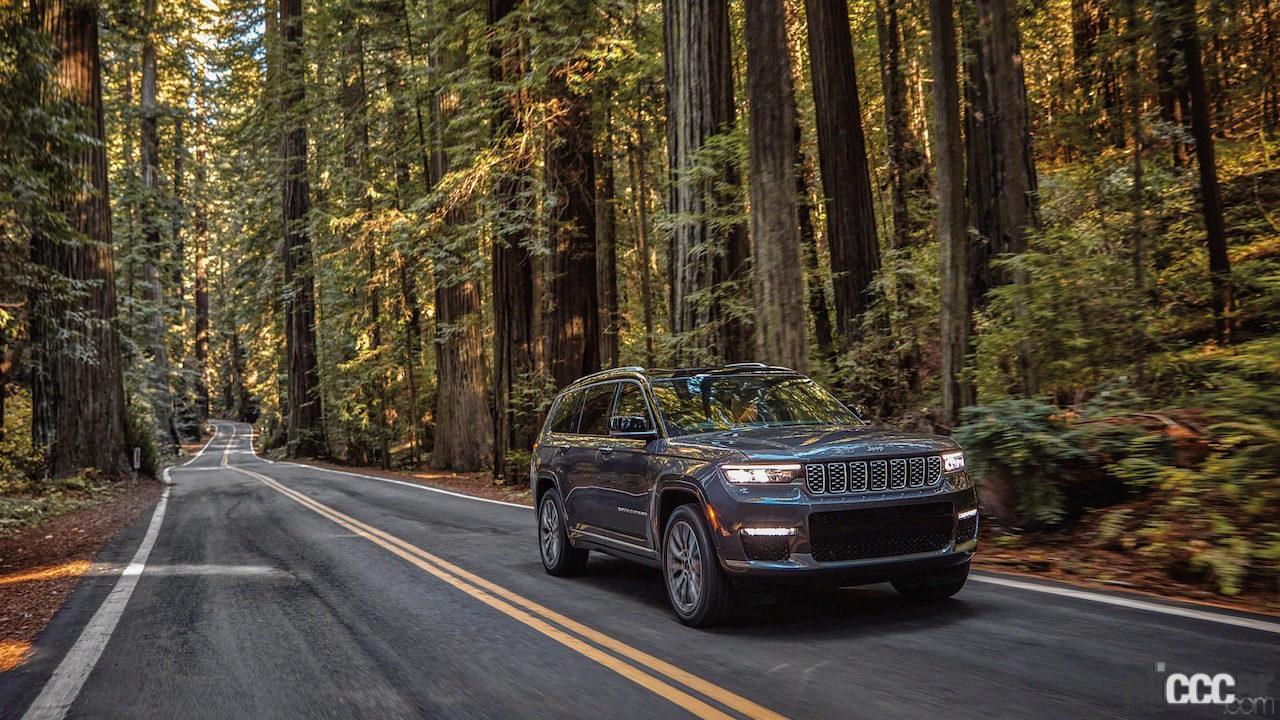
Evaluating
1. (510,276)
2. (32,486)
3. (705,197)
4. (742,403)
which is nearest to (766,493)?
(742,403)

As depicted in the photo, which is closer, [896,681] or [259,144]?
[896,681]

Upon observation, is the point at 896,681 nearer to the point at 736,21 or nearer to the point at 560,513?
the point at 560,513

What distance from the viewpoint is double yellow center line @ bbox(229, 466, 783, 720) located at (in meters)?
4.68

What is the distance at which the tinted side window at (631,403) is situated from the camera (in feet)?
25.2

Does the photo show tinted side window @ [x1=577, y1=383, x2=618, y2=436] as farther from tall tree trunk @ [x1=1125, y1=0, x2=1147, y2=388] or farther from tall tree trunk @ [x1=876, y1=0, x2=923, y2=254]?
tall tree trunk @ [x1=876, y1=0, x2=923, y2=254]

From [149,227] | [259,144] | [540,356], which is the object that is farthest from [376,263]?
[540,356]

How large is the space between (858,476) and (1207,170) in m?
8.03

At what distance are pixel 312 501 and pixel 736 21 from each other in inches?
612

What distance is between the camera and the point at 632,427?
7289mm

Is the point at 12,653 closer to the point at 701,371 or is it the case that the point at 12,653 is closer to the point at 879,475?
the point at 701,371

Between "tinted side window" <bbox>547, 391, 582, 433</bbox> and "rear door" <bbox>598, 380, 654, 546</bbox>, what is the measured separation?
989 mm

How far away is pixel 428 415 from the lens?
3559 centimetres

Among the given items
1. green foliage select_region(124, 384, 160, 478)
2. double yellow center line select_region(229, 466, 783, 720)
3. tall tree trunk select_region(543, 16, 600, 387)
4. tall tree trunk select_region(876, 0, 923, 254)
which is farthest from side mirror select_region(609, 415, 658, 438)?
green foliage select_region(124, 384, 160, 478)

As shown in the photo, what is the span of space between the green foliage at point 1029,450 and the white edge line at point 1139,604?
4.97ft
